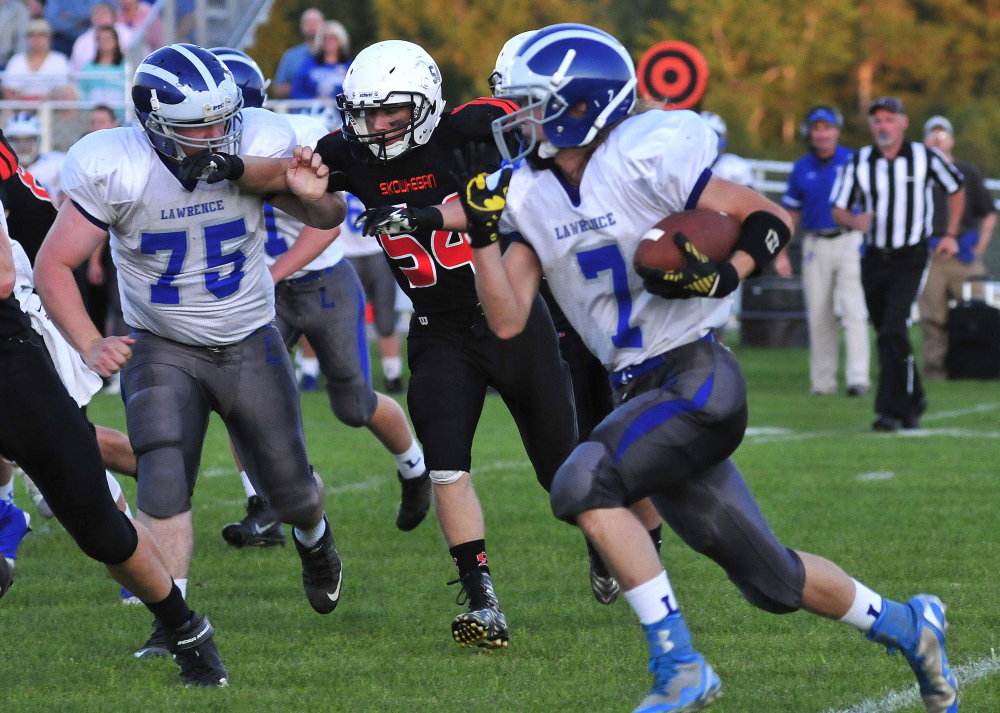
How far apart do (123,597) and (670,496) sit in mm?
2150

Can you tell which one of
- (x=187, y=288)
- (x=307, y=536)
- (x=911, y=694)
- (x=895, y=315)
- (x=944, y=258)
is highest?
(x=187, y=288)

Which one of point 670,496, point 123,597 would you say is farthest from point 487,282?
point 123,597

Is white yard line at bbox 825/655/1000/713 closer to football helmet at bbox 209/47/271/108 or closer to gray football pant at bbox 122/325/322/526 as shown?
gray football pant at bbox 122/325/322/526

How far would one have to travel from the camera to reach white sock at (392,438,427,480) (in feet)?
19.3

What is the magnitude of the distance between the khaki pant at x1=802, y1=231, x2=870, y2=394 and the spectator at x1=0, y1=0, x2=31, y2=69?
6.95 metres

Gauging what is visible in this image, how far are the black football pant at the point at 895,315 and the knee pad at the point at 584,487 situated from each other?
553 centimetres

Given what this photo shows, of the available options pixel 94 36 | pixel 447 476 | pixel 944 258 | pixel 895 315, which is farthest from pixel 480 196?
pixel 94 36

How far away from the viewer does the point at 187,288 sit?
14.1 feet

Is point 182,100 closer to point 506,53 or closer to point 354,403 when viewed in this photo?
point 506,53

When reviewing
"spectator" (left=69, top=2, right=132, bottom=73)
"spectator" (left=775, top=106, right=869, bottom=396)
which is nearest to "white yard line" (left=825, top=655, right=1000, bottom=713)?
"spectator" (left=775, top=106, right=869, bottom=396)

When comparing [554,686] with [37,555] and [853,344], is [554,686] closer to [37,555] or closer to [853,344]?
[37,555]

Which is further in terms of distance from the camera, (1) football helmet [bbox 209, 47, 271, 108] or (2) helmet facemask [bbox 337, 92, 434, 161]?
(1) football helmet [bbox 209, 47, 271, 108]

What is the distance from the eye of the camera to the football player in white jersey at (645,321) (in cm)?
321

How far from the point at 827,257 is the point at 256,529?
19.4 feet
